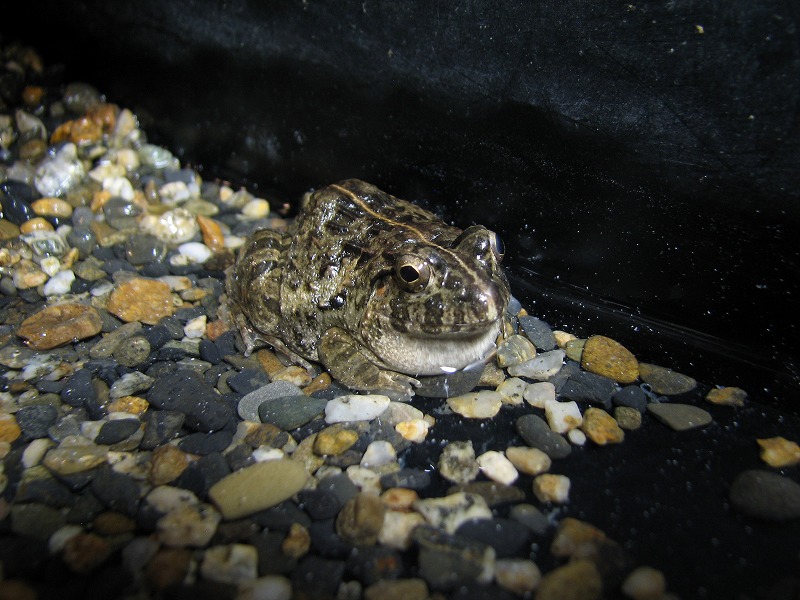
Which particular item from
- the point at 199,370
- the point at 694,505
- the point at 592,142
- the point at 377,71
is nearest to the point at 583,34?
the point at 592,142

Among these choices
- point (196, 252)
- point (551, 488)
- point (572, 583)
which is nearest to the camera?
point (572, 583)

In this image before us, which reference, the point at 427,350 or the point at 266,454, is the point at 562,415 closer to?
the point at 427,350

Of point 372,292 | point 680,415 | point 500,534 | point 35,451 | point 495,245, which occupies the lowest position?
point 35,451

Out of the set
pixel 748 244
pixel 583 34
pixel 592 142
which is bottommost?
pixel 748 244

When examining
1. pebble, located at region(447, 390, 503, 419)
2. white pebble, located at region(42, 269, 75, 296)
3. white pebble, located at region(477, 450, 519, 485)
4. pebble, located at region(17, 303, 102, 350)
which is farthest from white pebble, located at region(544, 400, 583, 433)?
white pebble, located at region(42, 269, 75, 296)

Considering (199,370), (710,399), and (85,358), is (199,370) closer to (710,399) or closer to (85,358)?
(85,358)

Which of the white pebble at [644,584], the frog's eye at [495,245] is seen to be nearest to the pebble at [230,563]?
the white pebble at [644,584]

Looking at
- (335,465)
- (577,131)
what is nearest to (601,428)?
(335,465)
